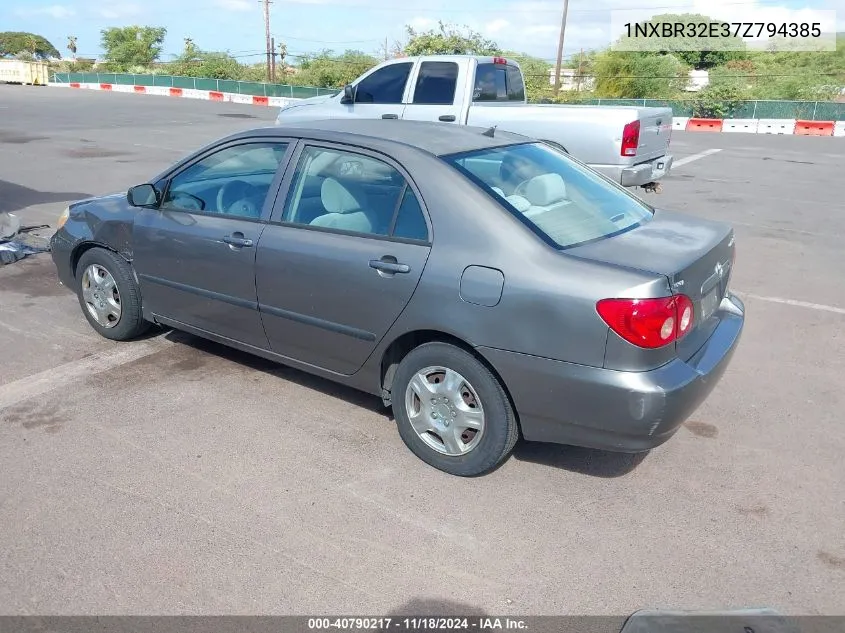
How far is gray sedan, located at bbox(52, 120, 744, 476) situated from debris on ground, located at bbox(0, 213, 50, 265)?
3143 millimetres

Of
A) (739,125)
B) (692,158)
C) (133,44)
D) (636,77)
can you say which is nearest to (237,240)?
(692,158)

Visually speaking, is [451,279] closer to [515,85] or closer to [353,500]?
[353,500]

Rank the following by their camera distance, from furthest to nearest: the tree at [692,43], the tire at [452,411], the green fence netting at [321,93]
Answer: the tree at [692,43] < the green fence netting at [321,93] < the tire at [452,411]

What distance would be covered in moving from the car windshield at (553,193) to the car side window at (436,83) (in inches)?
243

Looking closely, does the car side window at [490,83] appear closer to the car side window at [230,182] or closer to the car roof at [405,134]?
the car roof at [405,134]

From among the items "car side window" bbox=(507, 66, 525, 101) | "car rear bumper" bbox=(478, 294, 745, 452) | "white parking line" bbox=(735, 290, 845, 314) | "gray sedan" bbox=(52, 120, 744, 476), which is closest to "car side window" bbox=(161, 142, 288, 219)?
"gray sedan" bbox=(52, 120, 744, 476)

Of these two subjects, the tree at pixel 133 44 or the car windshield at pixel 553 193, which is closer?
the car windshield at pixel 553 193

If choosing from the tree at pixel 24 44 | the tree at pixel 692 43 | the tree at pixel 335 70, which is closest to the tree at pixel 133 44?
the tree at pixel 24 44

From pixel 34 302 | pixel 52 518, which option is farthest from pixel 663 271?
pixel 34 302

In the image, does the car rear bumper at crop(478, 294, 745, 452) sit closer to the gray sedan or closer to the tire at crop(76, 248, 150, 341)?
the gray sedan

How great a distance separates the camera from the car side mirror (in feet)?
15.4

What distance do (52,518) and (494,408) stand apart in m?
2.01

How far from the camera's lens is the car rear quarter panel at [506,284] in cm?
314

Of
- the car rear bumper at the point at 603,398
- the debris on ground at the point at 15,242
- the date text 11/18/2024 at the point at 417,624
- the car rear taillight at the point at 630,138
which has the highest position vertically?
the car rear taillight at the point at 630,138
